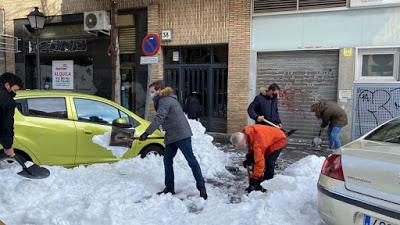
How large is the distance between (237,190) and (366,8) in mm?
7170

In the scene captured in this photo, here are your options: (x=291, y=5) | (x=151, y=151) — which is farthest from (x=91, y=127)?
(x=291, y=5)

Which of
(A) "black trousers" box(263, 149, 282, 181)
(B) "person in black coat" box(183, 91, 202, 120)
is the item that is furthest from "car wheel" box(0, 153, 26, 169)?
(B) "person in black coat" box(183, 91, 202, 120)

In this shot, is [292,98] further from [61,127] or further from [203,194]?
[61,127]

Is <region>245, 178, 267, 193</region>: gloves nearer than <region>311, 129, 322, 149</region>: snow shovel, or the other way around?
<region>245, 178, 267, 193</region>: gloves

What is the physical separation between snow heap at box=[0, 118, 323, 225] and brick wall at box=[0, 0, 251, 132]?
19.0 ft

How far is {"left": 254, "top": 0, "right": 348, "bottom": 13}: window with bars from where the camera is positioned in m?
11.7

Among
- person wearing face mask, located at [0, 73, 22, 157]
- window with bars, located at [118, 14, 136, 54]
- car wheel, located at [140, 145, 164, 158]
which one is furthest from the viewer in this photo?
window with bars, located at [118, 14, 136, 54]

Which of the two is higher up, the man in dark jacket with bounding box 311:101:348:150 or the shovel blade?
the man in dark jacket with bounding box 311:101:348:150

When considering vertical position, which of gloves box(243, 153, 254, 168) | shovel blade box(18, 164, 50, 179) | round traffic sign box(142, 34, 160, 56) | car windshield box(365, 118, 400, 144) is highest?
round traffic sign box(142, 34, 160, 56)

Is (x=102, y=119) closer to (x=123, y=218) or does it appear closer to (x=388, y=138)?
(x=123, y=218)

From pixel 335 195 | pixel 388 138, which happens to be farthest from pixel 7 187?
pixel 388 138

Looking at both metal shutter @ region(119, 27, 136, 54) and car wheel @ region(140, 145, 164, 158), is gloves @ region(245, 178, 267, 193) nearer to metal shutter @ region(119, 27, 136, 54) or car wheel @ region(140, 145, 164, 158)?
car wheel @ region(140, 145, 164, 158)

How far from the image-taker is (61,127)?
6918 mm

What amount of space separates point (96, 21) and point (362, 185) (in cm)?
1241
